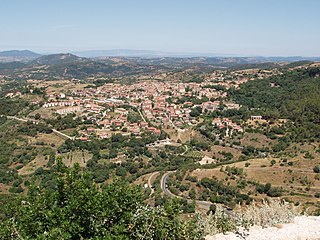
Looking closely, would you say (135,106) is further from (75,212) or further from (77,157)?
(75,212)

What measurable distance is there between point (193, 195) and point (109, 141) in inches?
876

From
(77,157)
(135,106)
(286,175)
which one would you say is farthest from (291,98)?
(77,157)

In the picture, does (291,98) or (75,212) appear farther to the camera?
(291,98)

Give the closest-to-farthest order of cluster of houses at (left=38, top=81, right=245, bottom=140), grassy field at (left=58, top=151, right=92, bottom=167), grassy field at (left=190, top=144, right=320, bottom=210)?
grassy field at (left=190, top=144, right=320, bottom=210)
grassy field at (left=58, top=151, right=92, bottom=167)
cluster of houses at (left=38, top=81, right=245, bottom=140)

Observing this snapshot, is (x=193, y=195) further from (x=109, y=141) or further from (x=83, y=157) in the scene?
(x=109, y=141)

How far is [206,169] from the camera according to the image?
123 ft

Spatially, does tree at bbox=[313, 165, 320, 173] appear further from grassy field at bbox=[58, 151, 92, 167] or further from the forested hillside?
grassy field at bbox=[58, 151, 92, 167]

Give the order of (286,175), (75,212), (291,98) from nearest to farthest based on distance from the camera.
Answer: (75,212)
(286,175)
(291,98)

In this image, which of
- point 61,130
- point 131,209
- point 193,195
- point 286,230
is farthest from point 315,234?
point 61,130

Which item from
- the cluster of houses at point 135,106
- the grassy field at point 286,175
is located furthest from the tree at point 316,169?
the cluster of houses at point 135,106

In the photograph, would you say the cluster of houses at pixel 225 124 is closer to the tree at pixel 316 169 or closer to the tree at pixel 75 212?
the tree at pixel 316 169

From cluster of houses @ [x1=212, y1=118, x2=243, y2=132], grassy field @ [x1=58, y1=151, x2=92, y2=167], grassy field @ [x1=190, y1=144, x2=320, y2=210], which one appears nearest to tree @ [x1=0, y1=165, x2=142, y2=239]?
grassy field @ [x1=190, y1=144, x2=320, y2=210]

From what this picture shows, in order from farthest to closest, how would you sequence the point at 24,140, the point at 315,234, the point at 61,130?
the point at 61,130, the point at 24,140, the point at 315,234

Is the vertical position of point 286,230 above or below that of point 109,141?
above
